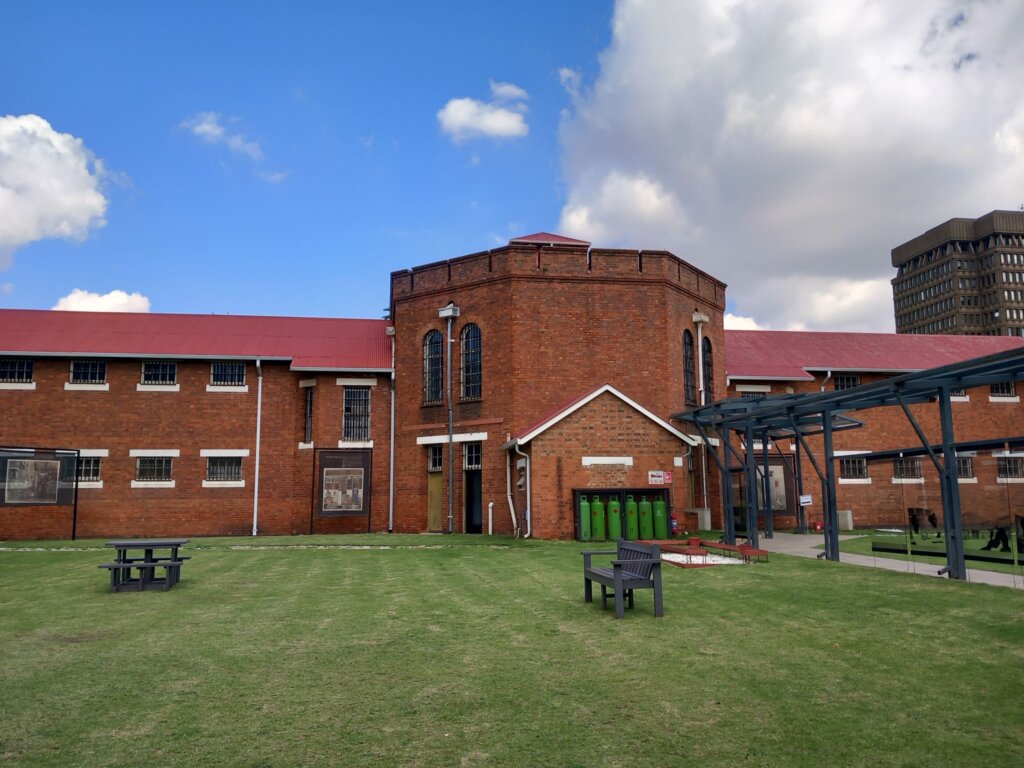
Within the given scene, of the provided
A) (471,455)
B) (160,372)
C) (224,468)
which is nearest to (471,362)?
(471,455)

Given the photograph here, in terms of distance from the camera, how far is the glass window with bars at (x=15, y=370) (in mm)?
26828

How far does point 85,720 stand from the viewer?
5.33m

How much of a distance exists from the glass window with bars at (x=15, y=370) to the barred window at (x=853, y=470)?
30.8 metres

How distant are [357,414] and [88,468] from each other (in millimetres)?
9473

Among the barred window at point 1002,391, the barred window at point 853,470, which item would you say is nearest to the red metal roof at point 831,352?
the barred window at point 1002,391

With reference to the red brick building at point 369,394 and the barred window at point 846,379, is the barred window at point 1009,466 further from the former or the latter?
the barred window at point 846,379

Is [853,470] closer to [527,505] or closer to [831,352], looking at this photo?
[831,352]

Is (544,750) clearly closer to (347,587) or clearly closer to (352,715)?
(352,715)

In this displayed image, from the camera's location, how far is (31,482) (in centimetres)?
2248

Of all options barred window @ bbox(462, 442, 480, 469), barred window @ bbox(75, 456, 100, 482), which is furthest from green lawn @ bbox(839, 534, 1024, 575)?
barred window @ bbox(75, 456, 100, 482)

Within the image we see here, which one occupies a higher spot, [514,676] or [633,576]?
[633,576]

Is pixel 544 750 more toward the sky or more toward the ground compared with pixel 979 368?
more toward the ground

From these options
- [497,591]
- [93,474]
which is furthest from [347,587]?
[93,474]

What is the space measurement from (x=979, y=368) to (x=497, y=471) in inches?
623
